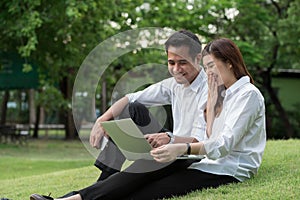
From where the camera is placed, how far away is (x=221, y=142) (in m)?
3.88

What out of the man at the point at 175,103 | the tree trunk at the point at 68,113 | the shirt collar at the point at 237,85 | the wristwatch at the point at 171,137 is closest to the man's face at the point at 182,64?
the man at the point at 175,103

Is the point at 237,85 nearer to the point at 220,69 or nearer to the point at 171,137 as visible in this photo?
the point at 220,69

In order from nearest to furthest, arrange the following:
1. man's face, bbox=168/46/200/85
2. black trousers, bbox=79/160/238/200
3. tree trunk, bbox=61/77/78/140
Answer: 1. black trousers, bbox=79/160/238/200
2. man's face, bbox=168/46/200/85
3. tree trunk, bbox=61/77/78/140

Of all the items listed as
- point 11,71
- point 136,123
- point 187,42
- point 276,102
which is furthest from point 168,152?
point 276,102

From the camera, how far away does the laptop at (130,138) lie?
396cm

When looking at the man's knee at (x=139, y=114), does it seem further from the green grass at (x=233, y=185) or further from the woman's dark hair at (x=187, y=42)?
the green grass at (x=233, y=185)

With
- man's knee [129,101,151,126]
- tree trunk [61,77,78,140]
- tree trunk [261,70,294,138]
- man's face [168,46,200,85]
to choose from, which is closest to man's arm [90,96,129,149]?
man's knee [129,101,151,126]

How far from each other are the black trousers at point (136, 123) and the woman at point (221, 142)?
1.21 ft

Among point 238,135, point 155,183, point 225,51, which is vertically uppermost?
point 225,51

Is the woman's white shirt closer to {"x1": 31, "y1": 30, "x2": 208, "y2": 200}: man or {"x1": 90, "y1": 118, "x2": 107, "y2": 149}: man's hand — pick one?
{"x1": 31, "y1": 30, "x2": 208, "y2": 200}: man

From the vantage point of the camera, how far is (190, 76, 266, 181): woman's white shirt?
12.8ft

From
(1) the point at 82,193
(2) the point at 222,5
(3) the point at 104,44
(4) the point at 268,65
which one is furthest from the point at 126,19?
(1) the point at 82,193

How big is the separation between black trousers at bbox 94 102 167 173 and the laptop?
0.81ft

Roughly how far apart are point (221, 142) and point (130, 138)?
0.63m
